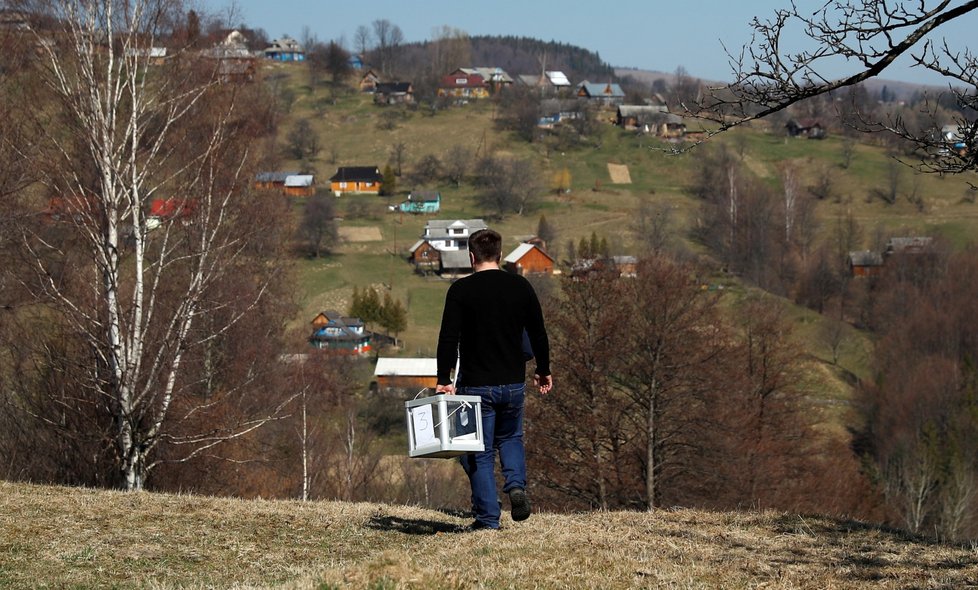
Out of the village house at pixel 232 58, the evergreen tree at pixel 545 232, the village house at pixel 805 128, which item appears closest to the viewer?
the village house at pixel 232 58

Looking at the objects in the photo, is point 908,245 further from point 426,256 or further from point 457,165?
point 457,165

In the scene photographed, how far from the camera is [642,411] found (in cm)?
2864

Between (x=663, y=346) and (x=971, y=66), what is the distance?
68.4 feet

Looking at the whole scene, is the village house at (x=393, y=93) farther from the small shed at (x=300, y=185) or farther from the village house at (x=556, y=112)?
the small shed at (x=300, y=185)

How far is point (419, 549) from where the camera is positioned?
7648 millimetres

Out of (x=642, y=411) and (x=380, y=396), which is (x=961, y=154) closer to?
(x=642, y=411)

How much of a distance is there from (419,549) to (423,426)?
890 millimetres

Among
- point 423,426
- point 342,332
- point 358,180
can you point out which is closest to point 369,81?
point 358,180

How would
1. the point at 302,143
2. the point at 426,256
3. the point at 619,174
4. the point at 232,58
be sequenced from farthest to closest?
the point at 302,143 < the point at 619,174 < the point at 426,256 < the point at 232,58

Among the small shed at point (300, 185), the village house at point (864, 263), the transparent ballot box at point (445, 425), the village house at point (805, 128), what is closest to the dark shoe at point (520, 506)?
the transparent ballot box at point (445, 425)

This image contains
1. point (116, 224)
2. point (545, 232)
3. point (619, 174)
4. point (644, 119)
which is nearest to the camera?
point (116, 224)

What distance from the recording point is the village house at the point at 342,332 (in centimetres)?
6000

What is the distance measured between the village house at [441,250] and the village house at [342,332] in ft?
44.7

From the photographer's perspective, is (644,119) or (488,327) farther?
(644,119)
